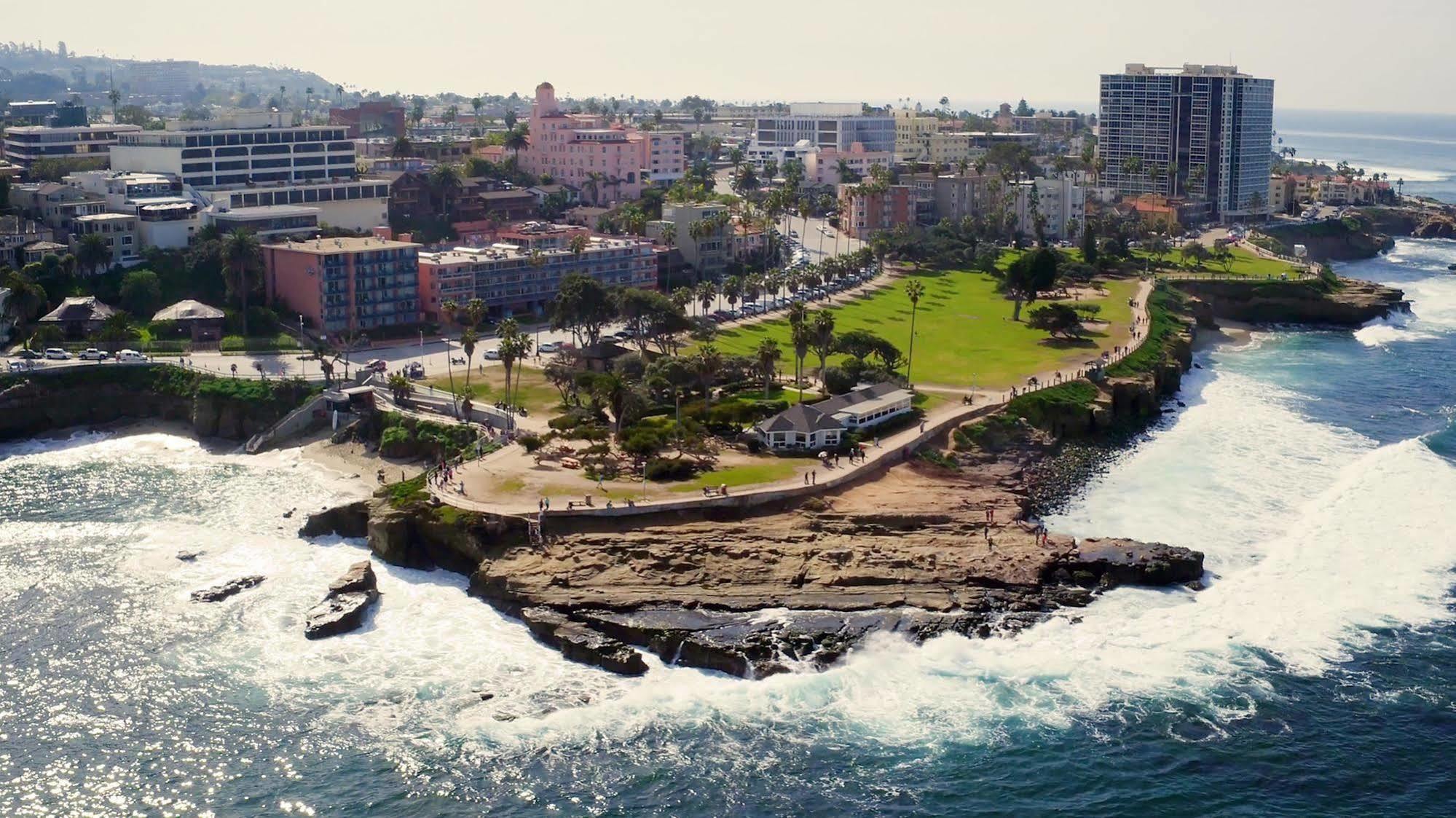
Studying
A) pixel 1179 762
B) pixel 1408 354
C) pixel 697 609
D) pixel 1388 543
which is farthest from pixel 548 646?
pixel 1408 354

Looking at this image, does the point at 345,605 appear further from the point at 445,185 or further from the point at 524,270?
the point at 445,185

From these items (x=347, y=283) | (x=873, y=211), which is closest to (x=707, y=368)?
(x=347, y=283)

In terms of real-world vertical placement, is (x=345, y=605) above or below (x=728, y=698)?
above

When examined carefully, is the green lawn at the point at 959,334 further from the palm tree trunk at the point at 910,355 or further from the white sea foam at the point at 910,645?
the white sea foam at the point at 910,645

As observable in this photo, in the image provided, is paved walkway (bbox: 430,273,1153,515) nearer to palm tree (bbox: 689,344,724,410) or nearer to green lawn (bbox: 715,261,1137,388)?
green lawn (bbox: 715,261,1137,388)

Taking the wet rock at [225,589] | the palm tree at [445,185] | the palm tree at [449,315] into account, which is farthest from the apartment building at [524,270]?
the wet rock at [225,589]

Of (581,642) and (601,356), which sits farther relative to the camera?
(601,356)

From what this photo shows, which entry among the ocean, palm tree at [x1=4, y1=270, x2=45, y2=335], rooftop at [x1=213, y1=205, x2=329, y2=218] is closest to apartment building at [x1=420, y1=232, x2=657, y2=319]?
rooftop at [x1=213, y1=205, x2=329, y2=218]
